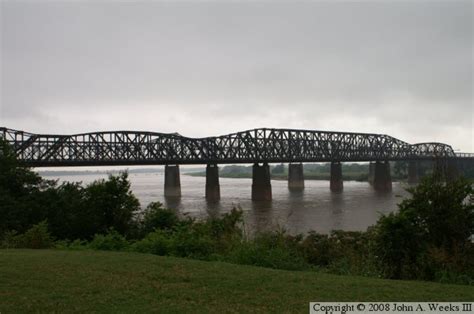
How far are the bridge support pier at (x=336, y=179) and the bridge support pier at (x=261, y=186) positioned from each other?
2169 centimetres

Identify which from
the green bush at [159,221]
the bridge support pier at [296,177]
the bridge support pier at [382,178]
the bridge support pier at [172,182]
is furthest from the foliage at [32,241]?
the bridge support pier at [296,177]


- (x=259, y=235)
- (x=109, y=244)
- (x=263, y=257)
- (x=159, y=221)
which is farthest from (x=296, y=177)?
(x=263, y=257)

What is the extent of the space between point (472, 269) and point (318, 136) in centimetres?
10823

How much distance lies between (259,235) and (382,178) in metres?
98.6

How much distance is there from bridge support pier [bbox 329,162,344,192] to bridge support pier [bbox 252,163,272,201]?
2169cm

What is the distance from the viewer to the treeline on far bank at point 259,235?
1206 centimetres

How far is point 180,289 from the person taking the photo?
9.12m

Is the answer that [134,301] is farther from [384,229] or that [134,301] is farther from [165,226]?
[165,226]

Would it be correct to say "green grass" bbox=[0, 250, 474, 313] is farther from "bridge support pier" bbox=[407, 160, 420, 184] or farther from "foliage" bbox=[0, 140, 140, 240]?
"bridge support pier" bbox=[407, 160, 420, 184]

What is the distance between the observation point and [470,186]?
44.3 feet

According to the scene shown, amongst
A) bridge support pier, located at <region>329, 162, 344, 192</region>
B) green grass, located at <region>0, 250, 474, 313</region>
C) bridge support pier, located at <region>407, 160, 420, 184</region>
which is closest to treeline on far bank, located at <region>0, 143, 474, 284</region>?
green grass, located at <region>0, 250, 474, 313</region>

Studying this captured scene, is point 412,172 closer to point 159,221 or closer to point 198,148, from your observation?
point 198,148

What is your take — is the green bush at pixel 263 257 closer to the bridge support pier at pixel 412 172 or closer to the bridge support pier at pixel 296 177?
the bridge support pier at pixel 296 177

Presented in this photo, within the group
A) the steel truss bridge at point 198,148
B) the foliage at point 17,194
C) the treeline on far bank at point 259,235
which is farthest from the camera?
the steel truss bridge at point 198,148
